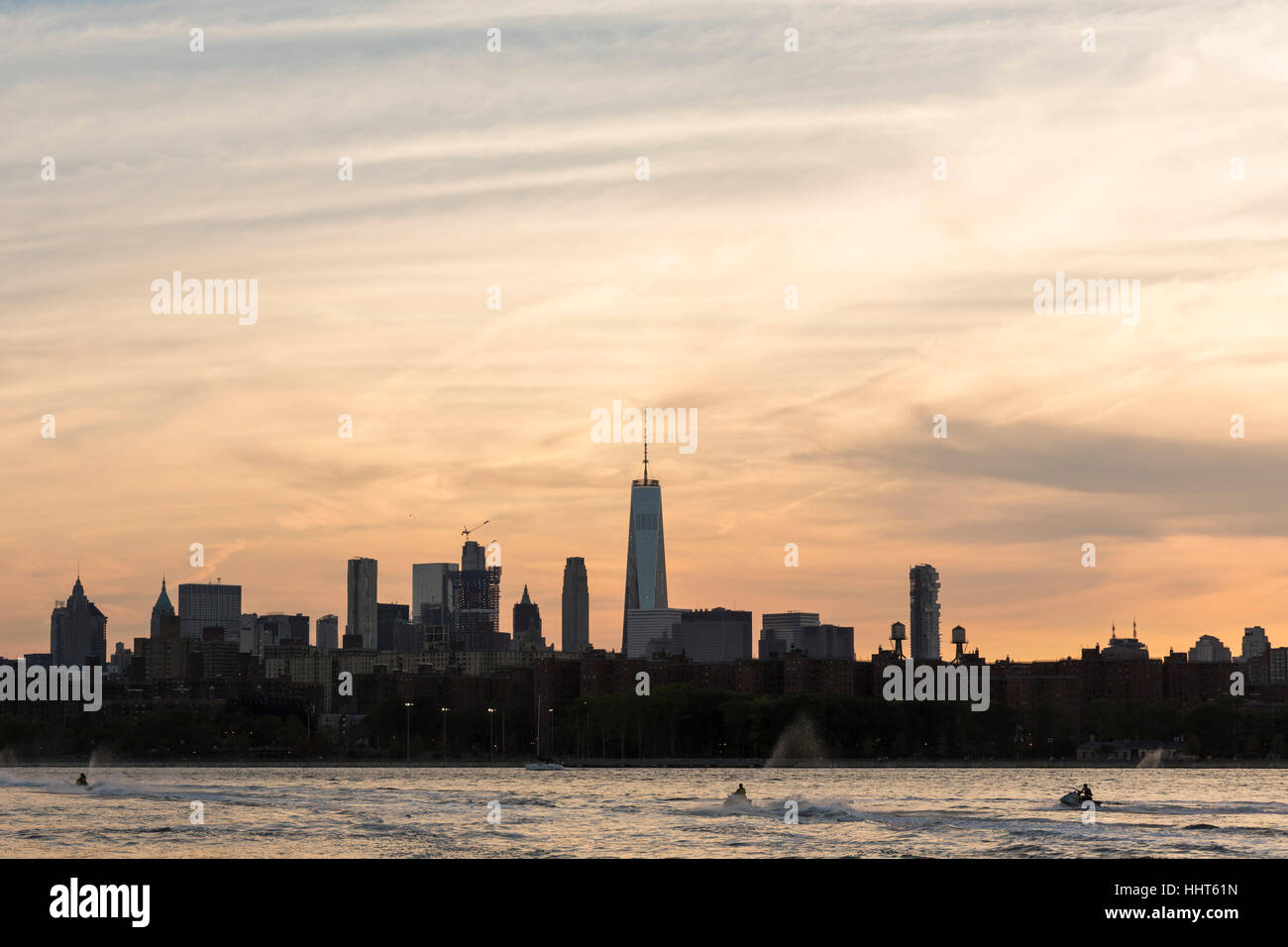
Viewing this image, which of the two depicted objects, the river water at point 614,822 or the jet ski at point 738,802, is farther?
the jet ski at point 738,802

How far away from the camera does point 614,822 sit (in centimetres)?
10225

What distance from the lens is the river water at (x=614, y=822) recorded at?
80125 millimetres

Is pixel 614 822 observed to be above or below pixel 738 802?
above

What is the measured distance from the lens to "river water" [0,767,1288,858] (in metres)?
80.1

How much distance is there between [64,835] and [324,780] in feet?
295

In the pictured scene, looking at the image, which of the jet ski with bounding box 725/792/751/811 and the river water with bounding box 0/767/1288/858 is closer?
the river water with bounding box 0/767/1288/858

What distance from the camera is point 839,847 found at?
81.7 m

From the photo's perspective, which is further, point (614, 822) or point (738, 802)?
point (738, 802)
